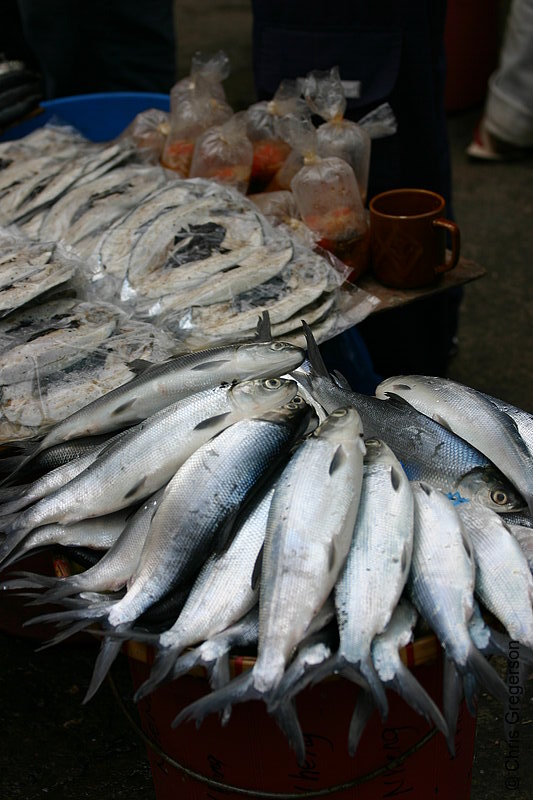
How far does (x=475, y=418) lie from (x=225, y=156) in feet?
5.88

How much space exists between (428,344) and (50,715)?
262 cm

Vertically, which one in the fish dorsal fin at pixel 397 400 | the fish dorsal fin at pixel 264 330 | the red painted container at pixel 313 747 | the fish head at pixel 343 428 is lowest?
the red painted container at pixel 313 747

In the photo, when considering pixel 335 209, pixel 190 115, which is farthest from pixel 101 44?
pixel 335 209

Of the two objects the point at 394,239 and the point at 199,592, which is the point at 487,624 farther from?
the point at 394,239

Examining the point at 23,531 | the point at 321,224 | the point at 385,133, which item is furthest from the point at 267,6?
the point at 23,531

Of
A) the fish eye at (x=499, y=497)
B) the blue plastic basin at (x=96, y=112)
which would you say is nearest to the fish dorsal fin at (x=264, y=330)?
the fish eye at (x=499, y=497)

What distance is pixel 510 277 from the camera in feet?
Answer: 17.9

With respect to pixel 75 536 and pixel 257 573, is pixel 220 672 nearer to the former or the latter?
pixel 257 573

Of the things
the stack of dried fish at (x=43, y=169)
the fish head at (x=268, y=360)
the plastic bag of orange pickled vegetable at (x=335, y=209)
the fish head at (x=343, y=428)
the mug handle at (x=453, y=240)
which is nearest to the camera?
the fish head at (x=343, y=428)

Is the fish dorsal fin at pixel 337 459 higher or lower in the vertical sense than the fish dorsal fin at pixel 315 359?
higher

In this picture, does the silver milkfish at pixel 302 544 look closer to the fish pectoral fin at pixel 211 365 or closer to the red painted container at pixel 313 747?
the red painted container at pixel 313 747

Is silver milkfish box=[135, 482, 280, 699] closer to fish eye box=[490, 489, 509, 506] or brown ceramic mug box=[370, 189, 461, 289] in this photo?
fish eye box=[490, 489, 509, 506]

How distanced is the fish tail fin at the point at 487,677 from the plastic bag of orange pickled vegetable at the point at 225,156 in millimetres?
2345

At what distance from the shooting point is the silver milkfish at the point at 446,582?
4.79 feet
